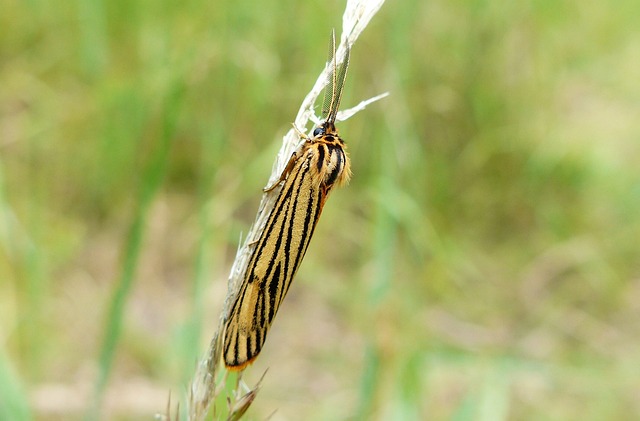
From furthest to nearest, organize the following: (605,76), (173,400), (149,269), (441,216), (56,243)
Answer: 1. (605,76)
2. (441,216)
3. (149,269)
4. (56,243)
5. (173,400)

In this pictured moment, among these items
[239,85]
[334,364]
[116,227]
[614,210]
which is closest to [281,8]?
[239,85]

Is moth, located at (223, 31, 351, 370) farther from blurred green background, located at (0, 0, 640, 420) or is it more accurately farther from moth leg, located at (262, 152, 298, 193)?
blurred green background, located at (0, 0, 640, 420)

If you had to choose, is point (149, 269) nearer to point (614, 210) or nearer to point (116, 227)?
point (116, 227)

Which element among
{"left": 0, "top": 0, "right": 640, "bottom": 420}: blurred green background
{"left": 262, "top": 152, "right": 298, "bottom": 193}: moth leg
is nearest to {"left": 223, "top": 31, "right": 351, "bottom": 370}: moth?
{"left": 262, "top": 152, "right": 298, "bottom": 193}: moth leg

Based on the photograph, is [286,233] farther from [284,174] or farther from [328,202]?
[328,202]

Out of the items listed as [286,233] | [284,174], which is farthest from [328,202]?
[286,233]

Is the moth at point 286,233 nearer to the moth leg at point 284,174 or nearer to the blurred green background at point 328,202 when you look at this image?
the moth leg at point 284,174
